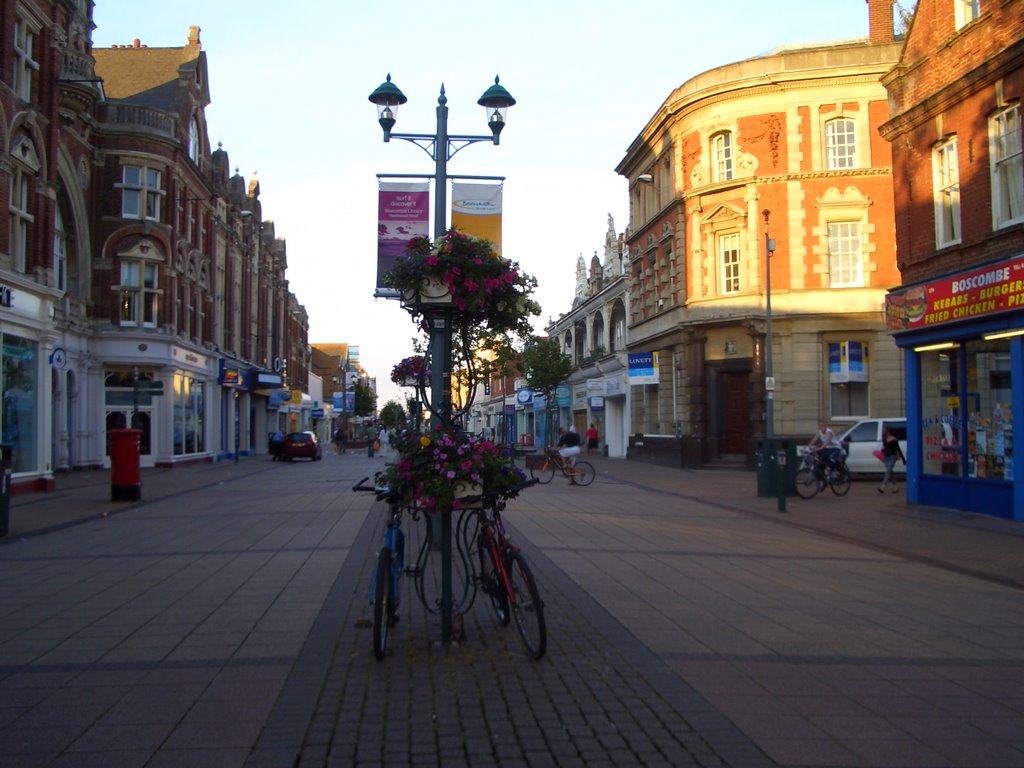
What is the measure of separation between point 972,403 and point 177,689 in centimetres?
1383

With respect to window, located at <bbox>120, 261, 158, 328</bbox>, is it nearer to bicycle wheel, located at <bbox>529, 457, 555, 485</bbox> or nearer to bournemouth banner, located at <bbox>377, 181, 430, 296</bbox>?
bicycle wheel, located at <bbox>529, 457, 555, 485</bbox>

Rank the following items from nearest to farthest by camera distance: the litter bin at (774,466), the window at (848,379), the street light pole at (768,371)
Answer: the litter bin at (774,466), the street light pole at (768,371), the window at (848,379)

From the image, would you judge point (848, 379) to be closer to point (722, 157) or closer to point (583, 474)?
point (722, 157)

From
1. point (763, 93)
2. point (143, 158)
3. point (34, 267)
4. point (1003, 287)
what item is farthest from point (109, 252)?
point (1003, 287)

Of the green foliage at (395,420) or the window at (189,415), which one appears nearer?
the green foliage at (395,420)

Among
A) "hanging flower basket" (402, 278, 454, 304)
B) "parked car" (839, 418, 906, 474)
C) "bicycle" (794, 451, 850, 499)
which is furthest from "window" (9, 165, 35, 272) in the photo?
"parked car" (839, 418, 906, 474)

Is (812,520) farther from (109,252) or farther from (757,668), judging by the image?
(109,252)

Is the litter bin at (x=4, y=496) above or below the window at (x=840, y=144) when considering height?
below

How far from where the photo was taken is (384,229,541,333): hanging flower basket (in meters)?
7.00

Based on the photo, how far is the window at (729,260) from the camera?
31.3m

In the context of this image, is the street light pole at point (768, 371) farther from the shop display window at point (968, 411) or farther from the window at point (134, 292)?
the window at point (134, 292)

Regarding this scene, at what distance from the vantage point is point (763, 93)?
30328 millimetres

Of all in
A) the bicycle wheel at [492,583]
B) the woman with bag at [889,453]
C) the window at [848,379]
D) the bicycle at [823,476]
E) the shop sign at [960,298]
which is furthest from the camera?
the window at [848,379]

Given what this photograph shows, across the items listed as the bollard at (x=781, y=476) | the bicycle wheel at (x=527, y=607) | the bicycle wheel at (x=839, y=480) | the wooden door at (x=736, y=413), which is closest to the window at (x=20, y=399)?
the bollard at (x=781, y=476)
